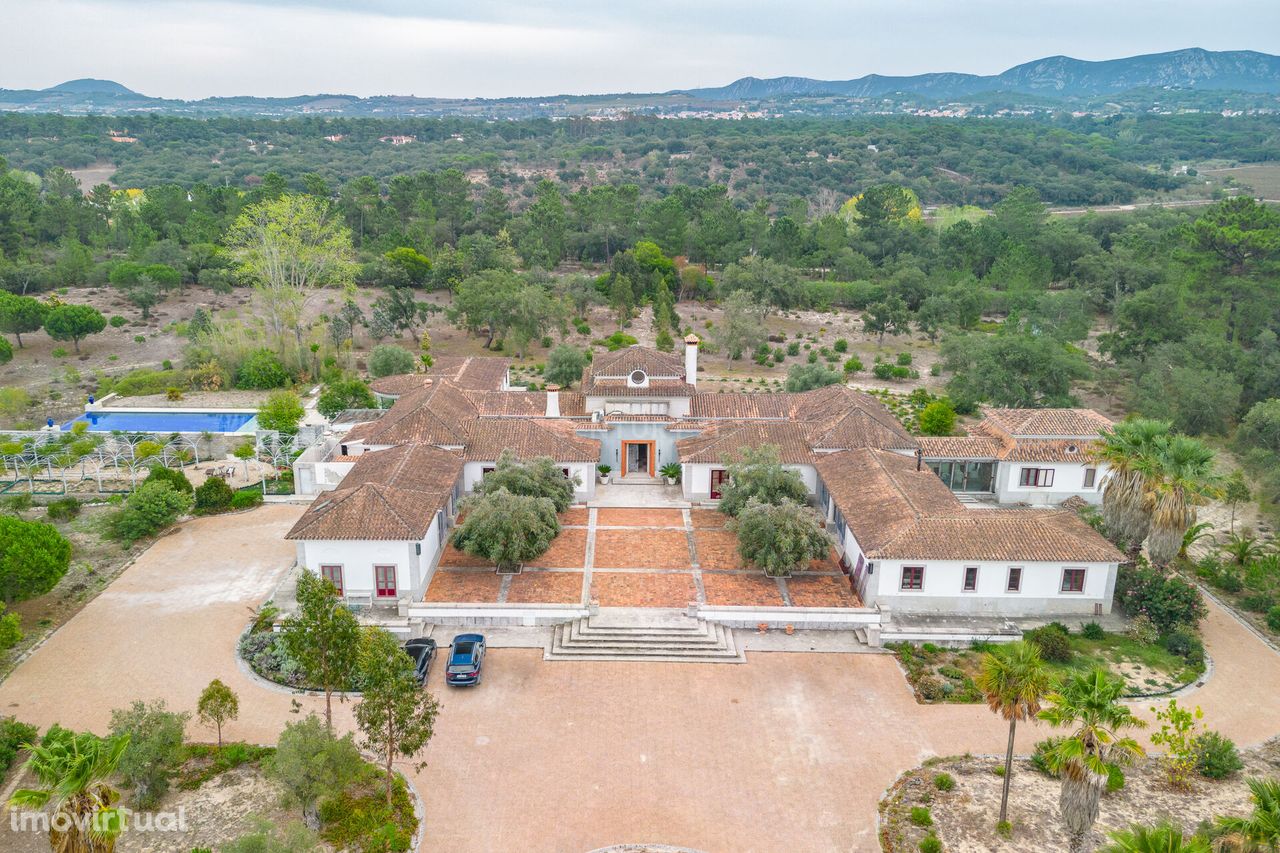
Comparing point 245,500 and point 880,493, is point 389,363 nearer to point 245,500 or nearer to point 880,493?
point 245,500

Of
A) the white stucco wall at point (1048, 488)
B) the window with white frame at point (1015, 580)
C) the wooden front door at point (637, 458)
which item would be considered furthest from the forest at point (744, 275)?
the wooden front door at point (637, 458)

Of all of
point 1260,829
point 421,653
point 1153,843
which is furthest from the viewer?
point 421,653

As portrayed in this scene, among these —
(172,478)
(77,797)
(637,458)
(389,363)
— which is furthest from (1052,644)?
(389,363)

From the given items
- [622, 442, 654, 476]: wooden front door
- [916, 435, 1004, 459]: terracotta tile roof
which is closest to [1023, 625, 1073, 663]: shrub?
[916, 435, 1004, 459]: terracotta tile roof

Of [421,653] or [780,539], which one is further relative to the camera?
[780,539]

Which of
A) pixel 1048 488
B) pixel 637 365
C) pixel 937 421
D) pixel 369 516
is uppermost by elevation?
pixel 637 365

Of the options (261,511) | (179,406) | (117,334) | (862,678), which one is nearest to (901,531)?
(862,678)

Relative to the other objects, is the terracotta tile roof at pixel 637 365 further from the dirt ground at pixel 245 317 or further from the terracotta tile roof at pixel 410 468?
the dirt ground at pixel 245 317
